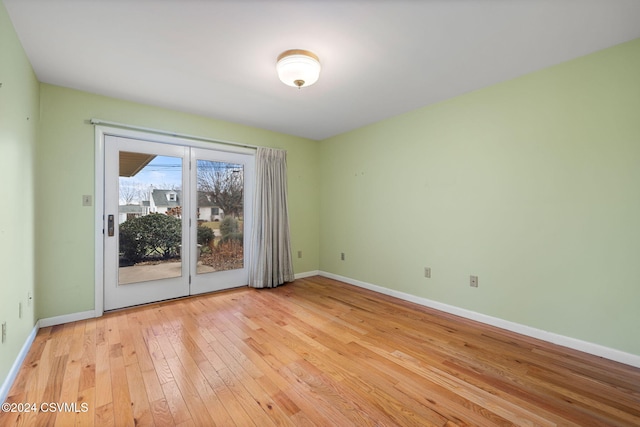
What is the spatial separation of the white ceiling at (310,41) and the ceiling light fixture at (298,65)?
6 cm

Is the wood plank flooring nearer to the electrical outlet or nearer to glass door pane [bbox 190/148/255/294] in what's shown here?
the electrical outlet

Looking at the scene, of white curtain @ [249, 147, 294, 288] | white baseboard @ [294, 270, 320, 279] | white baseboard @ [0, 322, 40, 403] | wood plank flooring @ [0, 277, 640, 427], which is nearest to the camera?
wood plank flooring @ [0, 277, 640, 427]

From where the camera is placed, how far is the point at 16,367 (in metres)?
1.93

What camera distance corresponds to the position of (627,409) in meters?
1.61

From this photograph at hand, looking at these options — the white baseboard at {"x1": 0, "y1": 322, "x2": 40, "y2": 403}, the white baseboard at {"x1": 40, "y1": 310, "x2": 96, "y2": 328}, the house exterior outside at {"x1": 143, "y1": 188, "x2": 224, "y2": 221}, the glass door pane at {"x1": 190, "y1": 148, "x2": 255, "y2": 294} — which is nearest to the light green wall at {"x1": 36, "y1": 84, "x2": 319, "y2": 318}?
the white baseboard at {"x1": 40, "y1": 310, "x2": 96, "y2": 328}

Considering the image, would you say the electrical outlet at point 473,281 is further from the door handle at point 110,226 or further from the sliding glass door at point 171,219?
the door handle at point 110,226

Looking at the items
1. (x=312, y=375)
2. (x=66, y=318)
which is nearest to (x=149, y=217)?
(x=66, y=318)

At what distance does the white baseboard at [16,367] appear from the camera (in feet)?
5.49

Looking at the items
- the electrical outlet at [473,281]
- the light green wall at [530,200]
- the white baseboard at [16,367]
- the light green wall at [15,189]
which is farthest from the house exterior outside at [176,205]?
the electrical outlet at [473,281]

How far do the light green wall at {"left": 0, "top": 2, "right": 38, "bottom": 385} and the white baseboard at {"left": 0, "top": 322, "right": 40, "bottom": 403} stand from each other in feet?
0.17

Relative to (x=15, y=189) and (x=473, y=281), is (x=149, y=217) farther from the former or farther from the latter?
(x=473, y=281)

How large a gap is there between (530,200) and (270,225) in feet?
10.9

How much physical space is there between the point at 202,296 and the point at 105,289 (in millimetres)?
1096

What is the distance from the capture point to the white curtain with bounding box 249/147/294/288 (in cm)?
413
